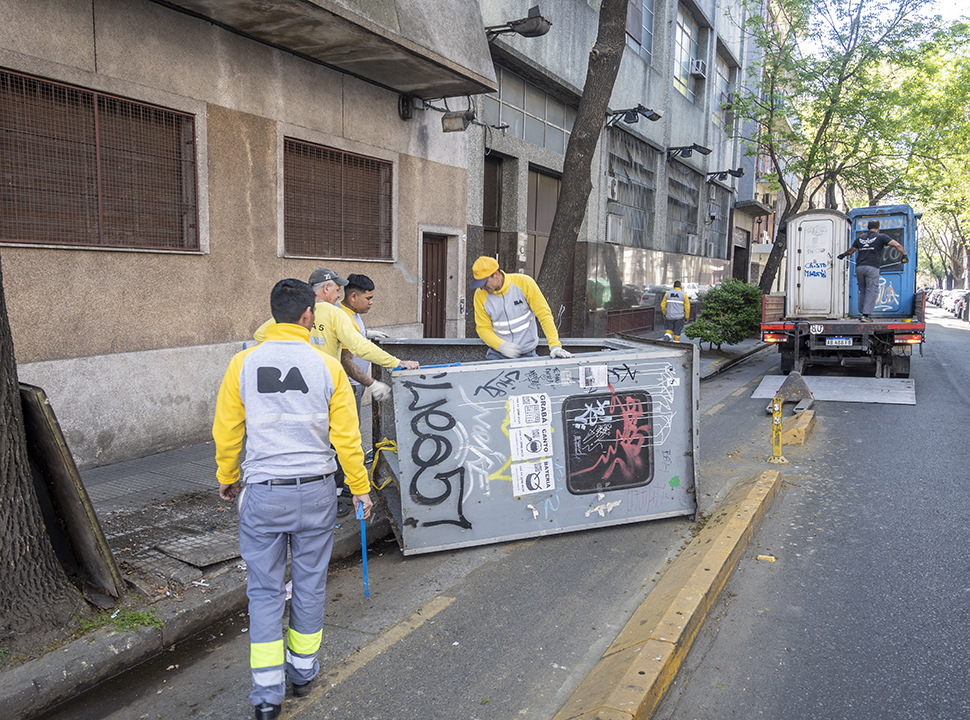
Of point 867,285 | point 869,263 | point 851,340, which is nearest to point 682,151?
point 869,263

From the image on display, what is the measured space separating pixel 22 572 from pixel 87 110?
467 cm

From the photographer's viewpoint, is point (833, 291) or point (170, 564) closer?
point (170, 564)

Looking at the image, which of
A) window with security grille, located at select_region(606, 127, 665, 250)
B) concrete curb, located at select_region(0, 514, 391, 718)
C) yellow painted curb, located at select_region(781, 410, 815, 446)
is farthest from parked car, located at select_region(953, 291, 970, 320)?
concrete curb, located at select_region(0, 514, 391, 718)

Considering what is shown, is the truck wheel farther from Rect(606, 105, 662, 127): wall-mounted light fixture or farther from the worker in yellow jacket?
the worker in yellow jacket

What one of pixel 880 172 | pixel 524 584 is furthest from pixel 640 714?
pixel 880 172

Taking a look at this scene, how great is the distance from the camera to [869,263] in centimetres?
1309

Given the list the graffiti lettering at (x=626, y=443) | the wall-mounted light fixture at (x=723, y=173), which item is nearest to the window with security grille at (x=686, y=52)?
the wall-mounted light fixture at (x=723, y=173)

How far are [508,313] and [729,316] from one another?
10692mm

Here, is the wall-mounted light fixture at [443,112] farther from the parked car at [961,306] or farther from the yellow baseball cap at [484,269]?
the parked car at [961,306]

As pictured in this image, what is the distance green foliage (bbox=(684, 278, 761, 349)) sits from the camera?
15461mm

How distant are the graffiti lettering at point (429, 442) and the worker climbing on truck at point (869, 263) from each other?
35.8ft

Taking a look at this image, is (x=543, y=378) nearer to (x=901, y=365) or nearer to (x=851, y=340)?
(x=851, y=340)

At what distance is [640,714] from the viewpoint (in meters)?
2.87

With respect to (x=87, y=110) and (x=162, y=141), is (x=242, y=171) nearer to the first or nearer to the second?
(x=162, y=141)
